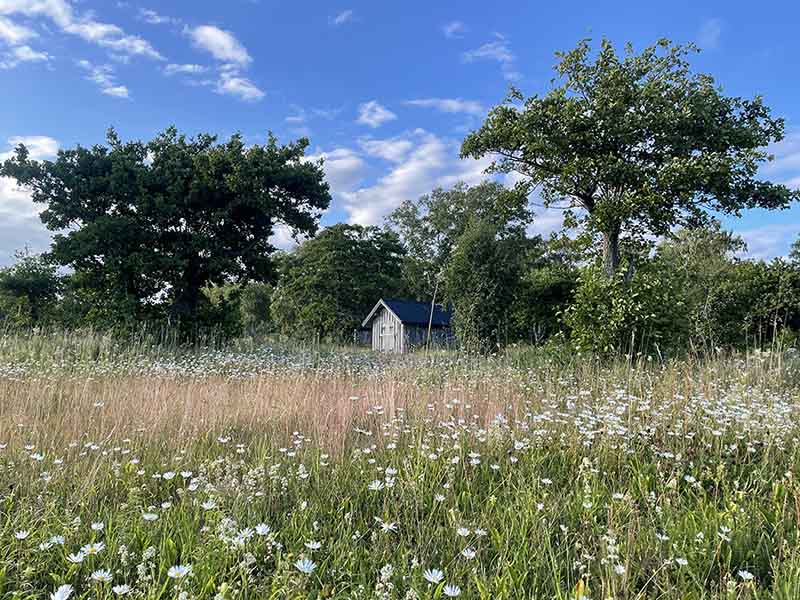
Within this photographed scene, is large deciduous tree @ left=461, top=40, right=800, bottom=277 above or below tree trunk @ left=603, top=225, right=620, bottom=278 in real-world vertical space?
above

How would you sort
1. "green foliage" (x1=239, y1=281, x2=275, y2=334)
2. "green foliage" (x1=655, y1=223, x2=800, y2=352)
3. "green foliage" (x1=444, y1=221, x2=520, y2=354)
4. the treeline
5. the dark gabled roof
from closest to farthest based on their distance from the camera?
the treeline
"green foliage" (x1=655, y1=223, x2=800, y2=352)
"green foliage" (x1=444, y1=221, x2=520, y2=354)
the dark gabled roof
"green foliage" (x1=239, y1=281, x2=275, y2=334)

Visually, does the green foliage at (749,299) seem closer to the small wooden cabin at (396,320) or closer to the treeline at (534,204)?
the treeline at (534,204)

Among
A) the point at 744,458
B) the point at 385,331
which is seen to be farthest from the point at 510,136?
the point at 385,331

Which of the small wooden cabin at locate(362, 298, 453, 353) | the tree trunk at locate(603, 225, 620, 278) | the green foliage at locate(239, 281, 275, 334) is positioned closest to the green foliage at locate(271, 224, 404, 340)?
the small wooden cabin at locate(362, 298, 453, 353)

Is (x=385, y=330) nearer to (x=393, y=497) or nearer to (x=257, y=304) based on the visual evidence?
(x=257, y=304)

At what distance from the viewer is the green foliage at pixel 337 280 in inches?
1291

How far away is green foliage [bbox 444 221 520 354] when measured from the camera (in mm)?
14131

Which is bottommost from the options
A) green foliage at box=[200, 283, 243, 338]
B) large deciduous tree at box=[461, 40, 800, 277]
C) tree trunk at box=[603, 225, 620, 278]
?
green foliage at box=[200, 283, 243, 338]

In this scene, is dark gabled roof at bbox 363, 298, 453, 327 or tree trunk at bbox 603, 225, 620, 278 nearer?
tree trunk at bbox 603, 225, 620, 278

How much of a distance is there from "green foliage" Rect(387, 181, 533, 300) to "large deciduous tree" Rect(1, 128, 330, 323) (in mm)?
21711

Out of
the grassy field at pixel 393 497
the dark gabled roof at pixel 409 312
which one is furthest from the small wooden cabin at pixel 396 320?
the grassy field at pixel 393 497

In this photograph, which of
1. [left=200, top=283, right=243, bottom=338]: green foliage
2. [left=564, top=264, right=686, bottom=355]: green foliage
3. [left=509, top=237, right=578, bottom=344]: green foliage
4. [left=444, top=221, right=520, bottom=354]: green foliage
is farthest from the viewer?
[left=200, top=283, right=243, bottom=338]: green foliage

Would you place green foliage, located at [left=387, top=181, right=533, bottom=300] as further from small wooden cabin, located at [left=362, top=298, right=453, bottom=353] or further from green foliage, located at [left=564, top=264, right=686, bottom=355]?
green foliage, located at [left=564, top=264, right=686, bottom=355]

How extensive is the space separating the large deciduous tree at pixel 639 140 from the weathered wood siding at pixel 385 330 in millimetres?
19993
